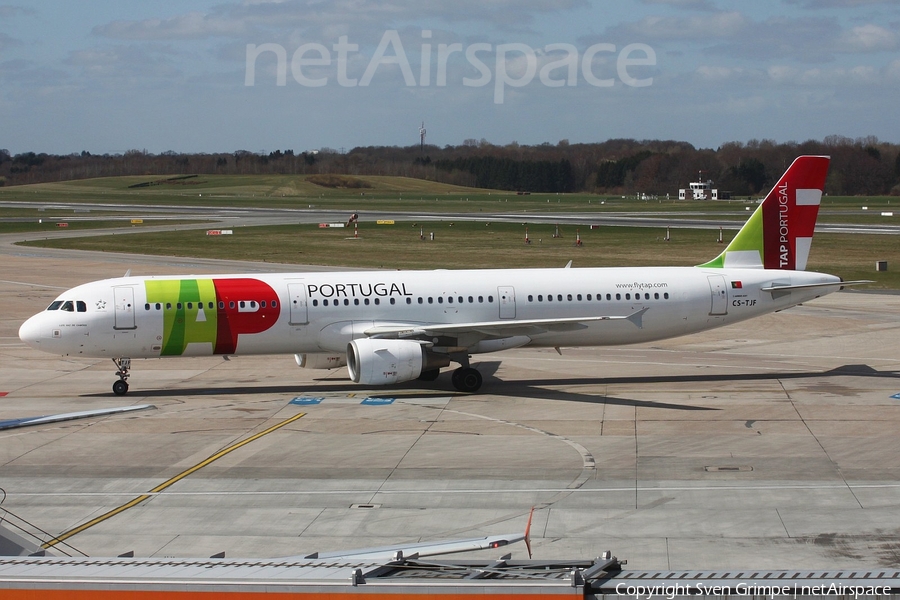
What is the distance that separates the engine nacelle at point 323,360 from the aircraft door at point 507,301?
5.63 metres

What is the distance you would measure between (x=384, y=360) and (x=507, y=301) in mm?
5305

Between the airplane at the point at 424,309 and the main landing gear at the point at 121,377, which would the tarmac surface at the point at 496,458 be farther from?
the airplane at the point at 424,309

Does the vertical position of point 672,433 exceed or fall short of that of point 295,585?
it falls short

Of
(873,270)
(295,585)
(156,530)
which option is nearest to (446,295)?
(156,530)

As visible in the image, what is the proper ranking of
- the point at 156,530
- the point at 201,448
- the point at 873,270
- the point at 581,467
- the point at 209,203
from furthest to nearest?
1. the point at 209,203
2. the point at 873,270
3. the point at 201,448
4. the point at 581,467
5. the point at 156,530

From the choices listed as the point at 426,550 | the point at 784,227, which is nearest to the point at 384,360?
the point at 784,227

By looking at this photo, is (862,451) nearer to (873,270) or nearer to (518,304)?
(518,304)

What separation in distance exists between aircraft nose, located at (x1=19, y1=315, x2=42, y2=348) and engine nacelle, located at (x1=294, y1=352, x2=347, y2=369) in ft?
27.3

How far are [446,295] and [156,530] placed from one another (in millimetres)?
15830

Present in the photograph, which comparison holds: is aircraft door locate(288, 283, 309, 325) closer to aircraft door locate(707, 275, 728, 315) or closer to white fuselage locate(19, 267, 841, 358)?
white fuselage locate(19, 267, 841, 358)

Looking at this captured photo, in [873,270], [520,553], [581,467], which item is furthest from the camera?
[873,270]

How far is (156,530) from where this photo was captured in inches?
766

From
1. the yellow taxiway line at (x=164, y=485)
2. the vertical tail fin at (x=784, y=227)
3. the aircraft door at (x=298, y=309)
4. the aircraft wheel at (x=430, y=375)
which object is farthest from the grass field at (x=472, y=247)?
the yellow taxiway line at (x=164, y=485)

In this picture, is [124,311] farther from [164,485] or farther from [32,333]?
[164,485]
